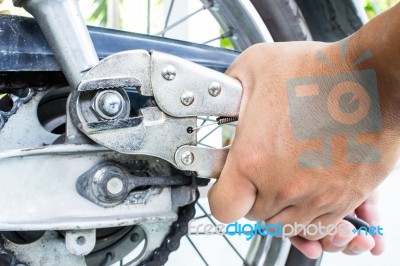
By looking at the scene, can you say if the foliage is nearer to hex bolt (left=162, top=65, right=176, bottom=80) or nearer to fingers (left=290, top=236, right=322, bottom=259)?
fingers (left=290, top=236, right=322, bottom=259)

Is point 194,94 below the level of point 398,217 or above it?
above

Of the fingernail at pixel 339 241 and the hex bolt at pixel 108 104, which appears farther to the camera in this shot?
the fingernail at pixel 339 241

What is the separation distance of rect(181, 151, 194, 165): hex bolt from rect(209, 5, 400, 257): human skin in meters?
0.04

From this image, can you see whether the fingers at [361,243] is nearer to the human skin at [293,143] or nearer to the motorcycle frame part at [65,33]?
the human skin at [293,143]

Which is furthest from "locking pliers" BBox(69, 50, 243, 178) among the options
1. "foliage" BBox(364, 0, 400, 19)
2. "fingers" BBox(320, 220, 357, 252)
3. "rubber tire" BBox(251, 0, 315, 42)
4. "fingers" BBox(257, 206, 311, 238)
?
"foliage" BBox(364, 0, 400, 19)

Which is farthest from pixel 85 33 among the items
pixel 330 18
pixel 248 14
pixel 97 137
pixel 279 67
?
pixel 330 18

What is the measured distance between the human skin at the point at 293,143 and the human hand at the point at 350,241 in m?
0.13

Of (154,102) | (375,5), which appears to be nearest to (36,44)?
(154,102)

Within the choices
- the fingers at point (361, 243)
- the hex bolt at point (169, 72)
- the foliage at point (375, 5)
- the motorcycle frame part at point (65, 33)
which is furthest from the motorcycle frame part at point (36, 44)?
the foliage at point (375, 5)

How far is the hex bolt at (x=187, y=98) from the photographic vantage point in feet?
2.13

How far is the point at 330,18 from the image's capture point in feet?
3.26

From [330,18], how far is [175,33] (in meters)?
1.01

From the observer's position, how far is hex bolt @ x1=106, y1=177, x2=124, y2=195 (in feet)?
2.32

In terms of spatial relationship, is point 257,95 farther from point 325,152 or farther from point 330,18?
point 330,18
